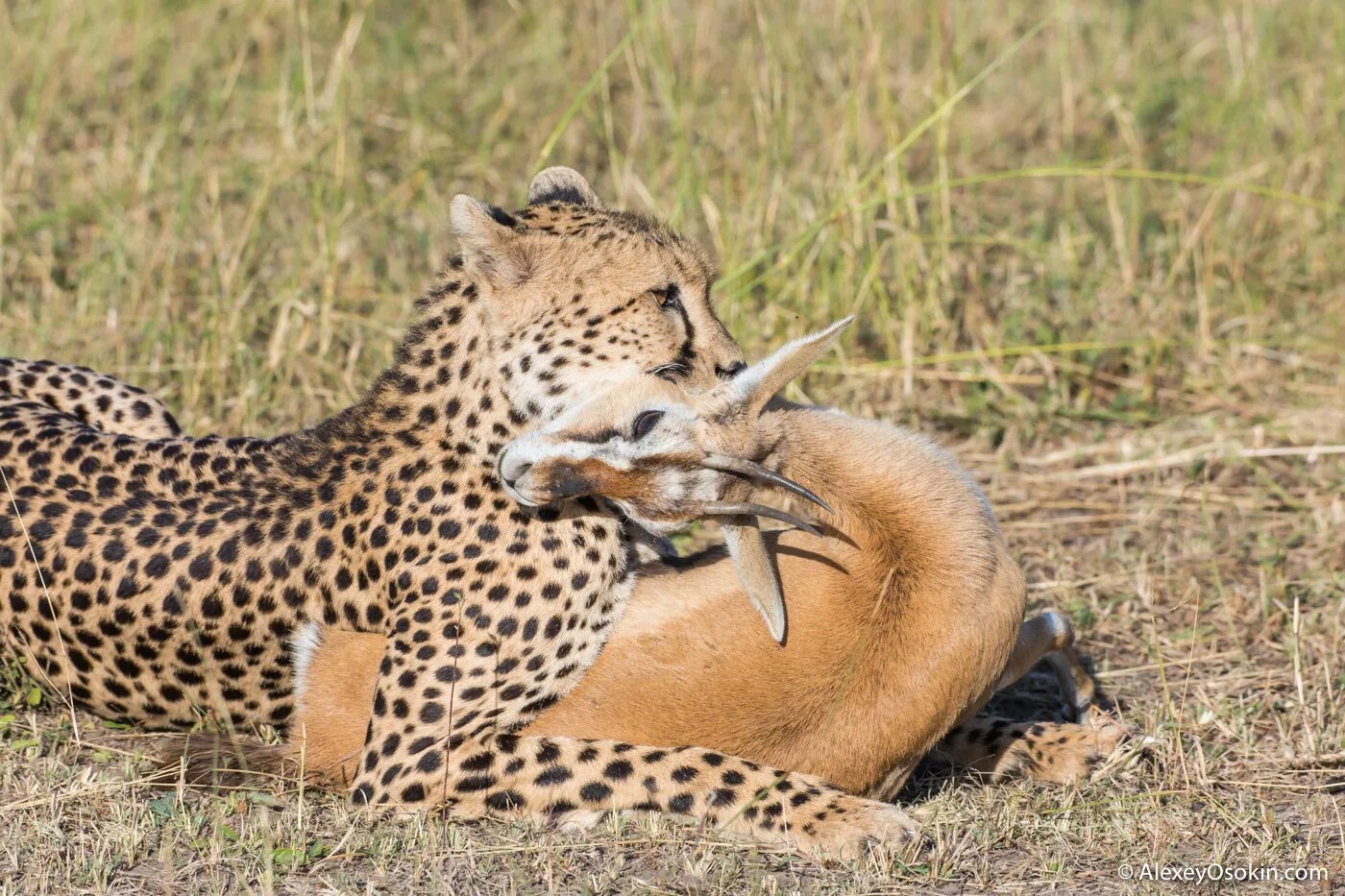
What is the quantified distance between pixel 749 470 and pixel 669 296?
27.1 inches

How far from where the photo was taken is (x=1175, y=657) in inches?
183

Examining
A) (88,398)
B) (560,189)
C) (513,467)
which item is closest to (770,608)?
(513,467)

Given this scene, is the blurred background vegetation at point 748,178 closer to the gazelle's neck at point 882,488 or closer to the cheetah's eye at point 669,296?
the cheetah's eye at point 669,296

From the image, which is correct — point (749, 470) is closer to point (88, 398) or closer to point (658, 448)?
point (658, 448)

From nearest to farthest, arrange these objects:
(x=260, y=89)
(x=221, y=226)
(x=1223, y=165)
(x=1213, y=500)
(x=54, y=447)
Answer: (x=54, y=447)
(x=1213, y=500)
(x=221, y=226)
(x=1223, y=165)
(x=260, y=89)

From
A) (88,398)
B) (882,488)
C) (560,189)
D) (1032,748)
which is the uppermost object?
(560,189)

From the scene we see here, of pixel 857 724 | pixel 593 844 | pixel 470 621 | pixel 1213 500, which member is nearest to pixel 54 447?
Result: pixel 470 621

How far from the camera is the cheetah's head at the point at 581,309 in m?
3.91

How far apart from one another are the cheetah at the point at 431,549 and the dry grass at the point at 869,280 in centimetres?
18

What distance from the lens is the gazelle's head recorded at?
3.48 metres

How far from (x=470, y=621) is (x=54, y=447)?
1.30m

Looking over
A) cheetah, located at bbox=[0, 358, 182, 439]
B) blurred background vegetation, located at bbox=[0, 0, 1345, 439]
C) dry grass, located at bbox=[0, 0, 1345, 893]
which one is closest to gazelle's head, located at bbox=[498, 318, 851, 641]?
dry grass, located at bbox=[0, 0, 1345, 893]

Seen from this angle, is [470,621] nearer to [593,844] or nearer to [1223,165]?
[593,844]

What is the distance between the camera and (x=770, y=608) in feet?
11.7
